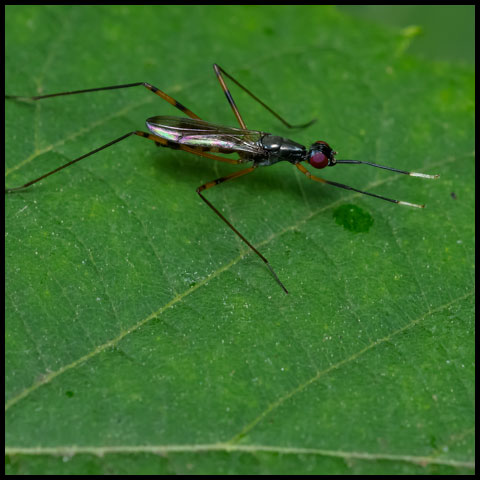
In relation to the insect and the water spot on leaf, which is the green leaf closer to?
the water spot on leaf

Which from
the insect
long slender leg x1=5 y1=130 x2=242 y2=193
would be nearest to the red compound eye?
the insect

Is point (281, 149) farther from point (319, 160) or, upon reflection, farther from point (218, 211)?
point (218, 211)

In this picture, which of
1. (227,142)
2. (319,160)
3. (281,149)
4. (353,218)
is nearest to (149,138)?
(227,142)

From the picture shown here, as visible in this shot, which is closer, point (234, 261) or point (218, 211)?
point (234, 261)

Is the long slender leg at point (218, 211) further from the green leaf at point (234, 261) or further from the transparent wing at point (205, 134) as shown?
the transparent wing at point (205, 134)

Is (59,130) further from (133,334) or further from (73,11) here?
(133,334)

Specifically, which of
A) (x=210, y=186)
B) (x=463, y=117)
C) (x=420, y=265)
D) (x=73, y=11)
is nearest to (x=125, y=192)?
(x=210, y=186)

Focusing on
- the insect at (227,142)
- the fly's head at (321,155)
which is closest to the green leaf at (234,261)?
the insect at (227,142)
